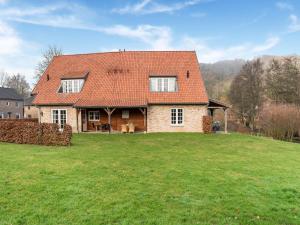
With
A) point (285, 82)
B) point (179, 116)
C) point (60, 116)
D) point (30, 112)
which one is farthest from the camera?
point (30, 112)

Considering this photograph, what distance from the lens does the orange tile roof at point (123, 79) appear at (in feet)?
77.8

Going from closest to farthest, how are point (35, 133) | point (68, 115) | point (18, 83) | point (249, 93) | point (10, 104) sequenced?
point (35, 133)
point (68, 115)
point (249, 93)
point (10, 104)
point (18, 83)

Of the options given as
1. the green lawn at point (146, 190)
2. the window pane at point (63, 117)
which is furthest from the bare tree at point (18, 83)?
the green lawn at point (146, 190)

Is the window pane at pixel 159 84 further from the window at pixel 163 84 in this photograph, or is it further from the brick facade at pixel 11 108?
the brick facade at pixel 11 108

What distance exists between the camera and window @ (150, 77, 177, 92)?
2452cm

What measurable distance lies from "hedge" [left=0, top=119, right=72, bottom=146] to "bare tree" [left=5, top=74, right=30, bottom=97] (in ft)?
253

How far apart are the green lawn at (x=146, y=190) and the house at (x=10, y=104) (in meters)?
53.2

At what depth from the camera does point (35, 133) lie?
1620cm

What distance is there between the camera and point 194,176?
29.0ft

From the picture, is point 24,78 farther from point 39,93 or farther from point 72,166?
point 72,166

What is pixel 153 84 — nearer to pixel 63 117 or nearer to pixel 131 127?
pixel 131 127

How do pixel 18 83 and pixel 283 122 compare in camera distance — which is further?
pixel 18 83

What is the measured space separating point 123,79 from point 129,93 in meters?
1.99

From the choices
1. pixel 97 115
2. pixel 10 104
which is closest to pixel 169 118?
pixel 97 115
